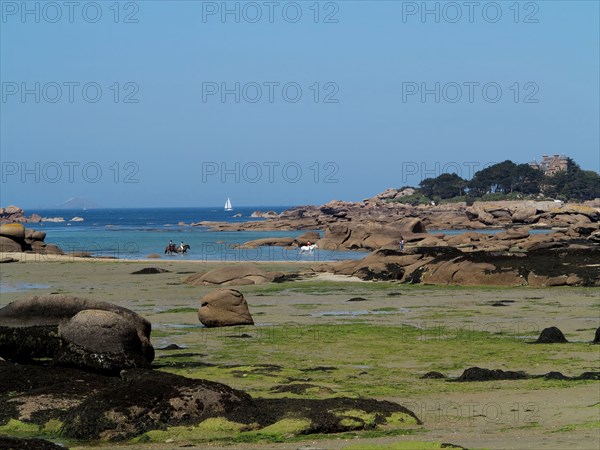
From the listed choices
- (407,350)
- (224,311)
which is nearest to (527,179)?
(224,311)

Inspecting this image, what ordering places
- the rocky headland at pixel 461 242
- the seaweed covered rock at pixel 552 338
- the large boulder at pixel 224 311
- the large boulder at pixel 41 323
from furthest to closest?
the rocky headland at pixel 461 242
the large boulder at pixel 224 311
the seaweed covered rock at pixel 552 338
the large boulder at pixel 41 323

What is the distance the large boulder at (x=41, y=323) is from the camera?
19.9 meters

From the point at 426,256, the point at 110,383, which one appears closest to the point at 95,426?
the point at 110,383

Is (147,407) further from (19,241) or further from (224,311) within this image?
(19,241)

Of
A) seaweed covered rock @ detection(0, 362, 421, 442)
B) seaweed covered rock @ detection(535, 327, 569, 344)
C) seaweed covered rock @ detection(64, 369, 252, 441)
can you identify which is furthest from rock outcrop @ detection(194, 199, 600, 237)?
seaweed covered rock @ detection(64, 369, 252, 441)

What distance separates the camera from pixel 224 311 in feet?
92.0

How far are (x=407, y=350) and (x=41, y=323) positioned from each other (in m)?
8.35

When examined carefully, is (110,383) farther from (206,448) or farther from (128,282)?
(128,282)

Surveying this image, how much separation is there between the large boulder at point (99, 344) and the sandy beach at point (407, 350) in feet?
4.76

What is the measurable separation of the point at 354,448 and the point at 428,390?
531 centimetres

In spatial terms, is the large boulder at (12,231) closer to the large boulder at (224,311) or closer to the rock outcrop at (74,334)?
the large boulder at (224,311)

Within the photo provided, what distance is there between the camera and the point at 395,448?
39.9ft

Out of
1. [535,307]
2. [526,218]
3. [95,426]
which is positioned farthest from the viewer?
[526,218]

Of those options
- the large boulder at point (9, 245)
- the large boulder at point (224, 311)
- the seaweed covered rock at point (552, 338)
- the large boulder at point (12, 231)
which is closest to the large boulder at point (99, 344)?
the large boulder at point (224, 311)
